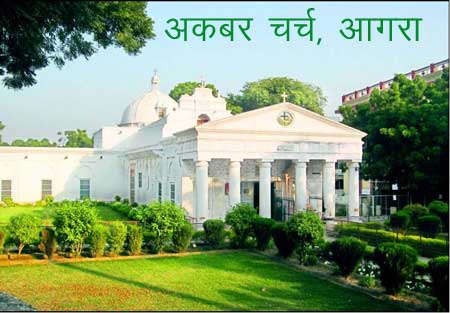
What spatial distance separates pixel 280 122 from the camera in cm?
2369

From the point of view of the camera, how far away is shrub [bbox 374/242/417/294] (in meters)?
10.8

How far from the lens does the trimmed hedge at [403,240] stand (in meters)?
15.9

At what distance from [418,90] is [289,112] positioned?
8.67 metres

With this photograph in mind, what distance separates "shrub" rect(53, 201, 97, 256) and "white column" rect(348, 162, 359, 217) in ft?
44.0

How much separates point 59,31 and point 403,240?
13094mm

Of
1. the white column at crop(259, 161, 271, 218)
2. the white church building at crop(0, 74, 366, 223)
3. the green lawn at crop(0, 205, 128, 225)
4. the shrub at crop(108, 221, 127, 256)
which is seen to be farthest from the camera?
the green lawn at crop(0, 205, 128, 225)

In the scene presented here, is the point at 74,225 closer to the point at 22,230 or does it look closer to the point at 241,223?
the point at 22,230

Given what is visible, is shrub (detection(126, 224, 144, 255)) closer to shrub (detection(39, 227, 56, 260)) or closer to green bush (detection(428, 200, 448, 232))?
shrub (detection(39, 227, 56, 260))

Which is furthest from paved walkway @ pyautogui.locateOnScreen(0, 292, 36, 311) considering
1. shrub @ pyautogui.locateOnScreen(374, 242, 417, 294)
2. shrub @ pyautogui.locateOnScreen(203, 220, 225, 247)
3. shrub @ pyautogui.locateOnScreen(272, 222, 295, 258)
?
shrub @ pyautogui.locateOnScreen(203, 220, 225, 247)

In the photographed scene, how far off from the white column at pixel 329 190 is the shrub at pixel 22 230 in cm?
1369

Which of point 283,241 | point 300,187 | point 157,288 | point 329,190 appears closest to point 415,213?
point 329,190

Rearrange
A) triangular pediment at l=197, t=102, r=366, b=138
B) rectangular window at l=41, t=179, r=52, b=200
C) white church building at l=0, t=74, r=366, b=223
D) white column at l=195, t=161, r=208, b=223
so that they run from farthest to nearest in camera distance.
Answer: rectangular window at l=41, t=179, r=52, b=200 < white church building at l=0, t=74, r=366, b=223 < triangular pediment at l=197, t=102, r=366, b=138 < white column at l=195, t=161, r=208, b=223

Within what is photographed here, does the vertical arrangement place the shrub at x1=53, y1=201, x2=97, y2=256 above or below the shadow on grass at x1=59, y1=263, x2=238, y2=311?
above

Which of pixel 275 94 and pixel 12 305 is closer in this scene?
pixel 12 305
